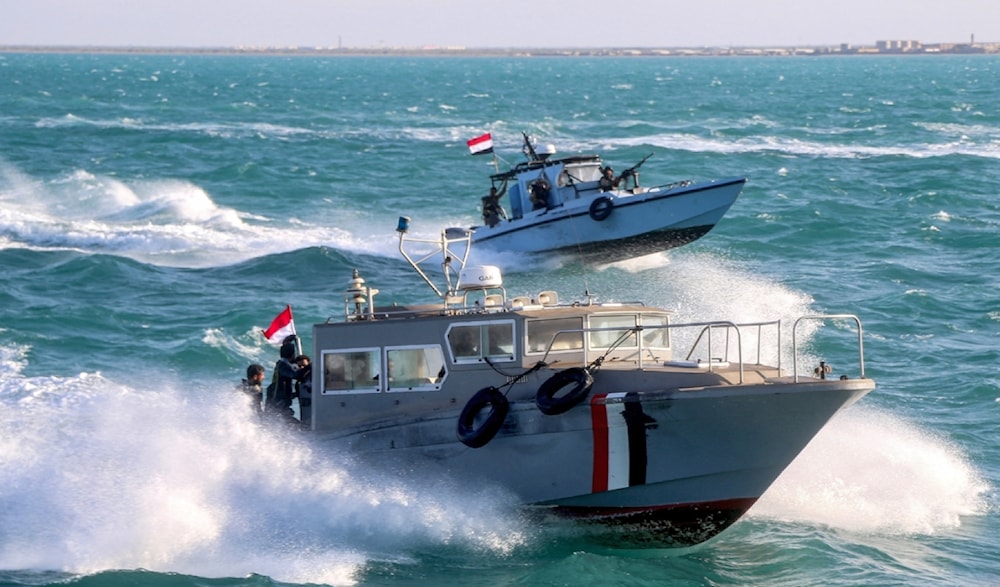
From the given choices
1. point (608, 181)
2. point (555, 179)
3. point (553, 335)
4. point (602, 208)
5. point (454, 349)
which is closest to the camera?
point (553, 335)

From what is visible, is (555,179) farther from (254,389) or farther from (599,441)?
(599,441)

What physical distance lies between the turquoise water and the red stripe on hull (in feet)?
2.71

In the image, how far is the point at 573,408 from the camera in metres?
15.2

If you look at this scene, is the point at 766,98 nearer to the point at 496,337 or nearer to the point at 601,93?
the point at 601,93

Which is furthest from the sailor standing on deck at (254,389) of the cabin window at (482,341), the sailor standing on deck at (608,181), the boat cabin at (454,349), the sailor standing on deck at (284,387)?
the sailor standing on deck at (608,181)

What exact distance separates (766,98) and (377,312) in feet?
307

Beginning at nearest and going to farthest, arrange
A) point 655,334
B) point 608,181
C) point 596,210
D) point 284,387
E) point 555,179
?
point 655,334, point 284,387, point 596,210, point 608,181, point 555,179

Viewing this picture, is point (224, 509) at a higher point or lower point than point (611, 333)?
lower

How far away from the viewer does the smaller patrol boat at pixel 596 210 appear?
32.2 meters

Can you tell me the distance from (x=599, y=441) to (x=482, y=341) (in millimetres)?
1724

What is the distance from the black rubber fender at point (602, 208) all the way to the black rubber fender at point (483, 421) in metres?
17.2

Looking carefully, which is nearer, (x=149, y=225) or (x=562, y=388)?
(x=562, y=388)

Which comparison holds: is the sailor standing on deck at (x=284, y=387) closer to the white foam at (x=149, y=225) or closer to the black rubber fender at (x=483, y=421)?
the black rubber fender at (x=483, y=421)

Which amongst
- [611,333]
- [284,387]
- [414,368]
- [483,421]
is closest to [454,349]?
[414,368]
